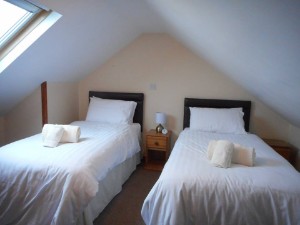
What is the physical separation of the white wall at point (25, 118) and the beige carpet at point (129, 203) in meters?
1.58

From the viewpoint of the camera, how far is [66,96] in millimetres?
3396

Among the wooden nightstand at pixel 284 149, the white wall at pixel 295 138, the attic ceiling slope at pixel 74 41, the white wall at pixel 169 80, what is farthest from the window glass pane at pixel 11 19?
the white wall at pixel 295 138

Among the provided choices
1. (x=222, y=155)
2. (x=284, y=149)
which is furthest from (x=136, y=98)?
(x=284, y=149)

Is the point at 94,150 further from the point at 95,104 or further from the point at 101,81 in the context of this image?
the point at 101,81

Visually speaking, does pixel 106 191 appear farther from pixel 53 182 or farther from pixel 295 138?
pixel 295 138

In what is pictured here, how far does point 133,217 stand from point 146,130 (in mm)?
1625

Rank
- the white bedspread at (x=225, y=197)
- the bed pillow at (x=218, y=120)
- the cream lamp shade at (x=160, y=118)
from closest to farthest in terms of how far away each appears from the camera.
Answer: the white bedspread at (x=225, y=197), the bed pillow at (x=218, y=120), the cream lamp shade at (x=160, y=118)

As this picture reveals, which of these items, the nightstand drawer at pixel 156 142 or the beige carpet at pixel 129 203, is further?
the nightstand drawer at pixel 156 142

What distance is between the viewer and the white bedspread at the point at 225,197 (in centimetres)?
135

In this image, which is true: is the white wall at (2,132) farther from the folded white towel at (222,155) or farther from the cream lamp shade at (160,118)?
the folded white towel at (222,155)

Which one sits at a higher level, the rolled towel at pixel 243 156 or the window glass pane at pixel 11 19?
the window glass pane at pixel 11 19

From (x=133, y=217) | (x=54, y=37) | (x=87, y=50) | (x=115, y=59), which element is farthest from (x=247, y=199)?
(x=115, y=59)

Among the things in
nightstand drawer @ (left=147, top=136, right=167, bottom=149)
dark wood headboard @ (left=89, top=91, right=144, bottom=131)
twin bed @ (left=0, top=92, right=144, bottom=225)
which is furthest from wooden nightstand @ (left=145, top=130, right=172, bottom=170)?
twin bed @ (left=0, top=92, right=144, bottom=225)

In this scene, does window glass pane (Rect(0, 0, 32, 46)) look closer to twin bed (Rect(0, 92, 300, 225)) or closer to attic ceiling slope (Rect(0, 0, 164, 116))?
attic ceiling slope (Rect(0, 0, 164, 116))
